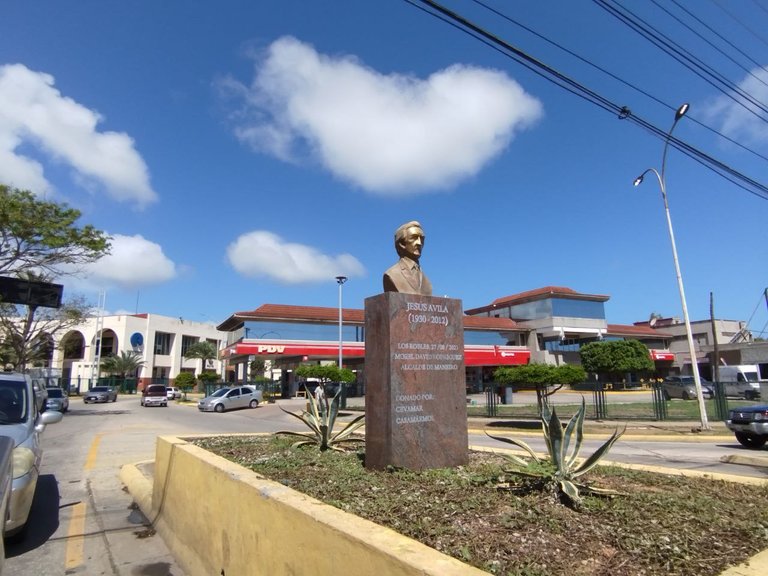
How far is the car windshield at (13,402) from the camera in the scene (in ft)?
22.4

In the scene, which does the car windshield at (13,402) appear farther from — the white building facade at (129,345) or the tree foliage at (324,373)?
the white building facade at (129,345)

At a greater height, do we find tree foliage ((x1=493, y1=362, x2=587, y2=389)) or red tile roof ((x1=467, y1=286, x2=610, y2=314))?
red tile roof ((x1=467, y1=286, x2=610, y2=314))

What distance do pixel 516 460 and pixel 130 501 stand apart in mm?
6247

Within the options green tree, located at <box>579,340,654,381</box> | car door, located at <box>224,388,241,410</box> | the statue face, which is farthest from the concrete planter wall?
green tree, located at <box>579,340,654,381</box>

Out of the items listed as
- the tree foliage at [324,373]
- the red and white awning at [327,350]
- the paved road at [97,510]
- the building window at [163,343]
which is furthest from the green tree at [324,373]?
the building window at [163,343]

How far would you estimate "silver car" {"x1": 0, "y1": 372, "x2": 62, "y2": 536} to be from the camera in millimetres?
5641

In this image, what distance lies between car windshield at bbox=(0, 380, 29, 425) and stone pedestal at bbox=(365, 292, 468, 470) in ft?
15.1

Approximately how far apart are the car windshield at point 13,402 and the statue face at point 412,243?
17.3ft

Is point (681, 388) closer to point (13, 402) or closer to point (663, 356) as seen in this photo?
point (663, 356)

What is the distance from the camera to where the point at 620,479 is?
5.13 m

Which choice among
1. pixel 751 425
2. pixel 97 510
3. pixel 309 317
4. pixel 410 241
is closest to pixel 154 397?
pixel 309 317

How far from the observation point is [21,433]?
21.1ft

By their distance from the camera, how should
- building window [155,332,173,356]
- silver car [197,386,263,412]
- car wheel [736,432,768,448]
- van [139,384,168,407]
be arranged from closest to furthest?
car wheel [736,432,768,448]
silver car [197,386,263,412]
van [139,384,168,407]
building window [155,332,173,356]

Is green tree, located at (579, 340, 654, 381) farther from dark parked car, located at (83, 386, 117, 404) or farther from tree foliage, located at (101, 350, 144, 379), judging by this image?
tree foliage, located at (101, 350, 144, 379)
